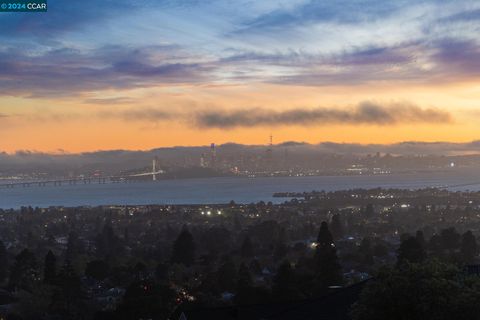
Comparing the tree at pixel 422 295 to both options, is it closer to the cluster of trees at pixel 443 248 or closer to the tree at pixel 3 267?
the cluster of trees at pixel 443 248

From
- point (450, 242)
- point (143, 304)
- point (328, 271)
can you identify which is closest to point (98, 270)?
point (328, 271)

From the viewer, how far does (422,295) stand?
46.3 ft

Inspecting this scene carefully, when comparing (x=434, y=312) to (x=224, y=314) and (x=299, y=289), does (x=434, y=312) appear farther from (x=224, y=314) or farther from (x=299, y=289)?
(x=299, y=289)

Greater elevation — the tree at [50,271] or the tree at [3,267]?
the tree at [50,271]

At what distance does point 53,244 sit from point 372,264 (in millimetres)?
45681

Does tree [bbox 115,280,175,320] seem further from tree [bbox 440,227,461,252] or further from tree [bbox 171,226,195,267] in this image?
tree [bbox 440,227,461,252]

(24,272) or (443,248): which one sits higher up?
(24,272)

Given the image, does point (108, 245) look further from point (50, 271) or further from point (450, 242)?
point (450, 242)

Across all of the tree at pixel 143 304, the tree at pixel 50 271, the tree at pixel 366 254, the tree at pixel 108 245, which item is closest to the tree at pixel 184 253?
the tree at pixel 50 271

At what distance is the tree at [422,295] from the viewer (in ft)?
44.9

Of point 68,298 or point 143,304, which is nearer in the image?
point 143,304

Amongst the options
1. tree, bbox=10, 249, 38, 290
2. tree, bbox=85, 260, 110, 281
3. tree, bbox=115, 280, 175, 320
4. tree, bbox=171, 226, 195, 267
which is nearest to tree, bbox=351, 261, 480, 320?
tree, bbox=115, 280, 175, 320

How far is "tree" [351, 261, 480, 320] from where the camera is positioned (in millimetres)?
13672

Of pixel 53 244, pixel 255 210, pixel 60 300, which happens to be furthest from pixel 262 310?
pixel 255 210
